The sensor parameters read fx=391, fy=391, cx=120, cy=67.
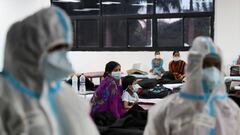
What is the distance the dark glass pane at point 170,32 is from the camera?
866 centimetres

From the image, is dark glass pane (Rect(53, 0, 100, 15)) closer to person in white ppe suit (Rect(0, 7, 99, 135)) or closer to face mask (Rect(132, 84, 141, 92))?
face mask (Rect(132, 84, 141, 92))

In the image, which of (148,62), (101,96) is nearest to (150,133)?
(101,96)

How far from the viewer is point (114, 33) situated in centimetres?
928

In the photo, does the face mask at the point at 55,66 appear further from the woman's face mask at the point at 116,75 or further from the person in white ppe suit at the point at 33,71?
the woman's face mask at the point at 116,75

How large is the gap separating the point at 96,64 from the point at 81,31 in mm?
970

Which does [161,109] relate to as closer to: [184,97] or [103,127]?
[184,97]

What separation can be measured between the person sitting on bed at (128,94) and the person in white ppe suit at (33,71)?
2679 mm

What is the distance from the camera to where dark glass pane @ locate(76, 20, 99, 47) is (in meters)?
9.42

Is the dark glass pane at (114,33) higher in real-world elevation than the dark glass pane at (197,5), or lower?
lower

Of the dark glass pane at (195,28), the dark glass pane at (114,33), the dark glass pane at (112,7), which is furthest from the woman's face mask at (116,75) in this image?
the dark glass pane at (112,7)

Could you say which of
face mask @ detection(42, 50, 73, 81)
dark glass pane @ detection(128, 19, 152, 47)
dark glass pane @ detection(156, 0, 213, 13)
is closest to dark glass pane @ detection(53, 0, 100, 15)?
dark glass pane @ detection(128, 19, 152, 47)

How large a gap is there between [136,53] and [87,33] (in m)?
1.43

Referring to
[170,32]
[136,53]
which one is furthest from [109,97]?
[170,32]

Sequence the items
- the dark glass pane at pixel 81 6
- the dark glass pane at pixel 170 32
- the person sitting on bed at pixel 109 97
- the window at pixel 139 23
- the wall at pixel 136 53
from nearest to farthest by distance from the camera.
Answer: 1. the person sitting on bed at pixel 109 97
2. the wall at pixel 136 53
3. the window at pixel 139 23
4. the dark glass pane at pixel 170 32
5. the dark glass pane at pixel 81 6
